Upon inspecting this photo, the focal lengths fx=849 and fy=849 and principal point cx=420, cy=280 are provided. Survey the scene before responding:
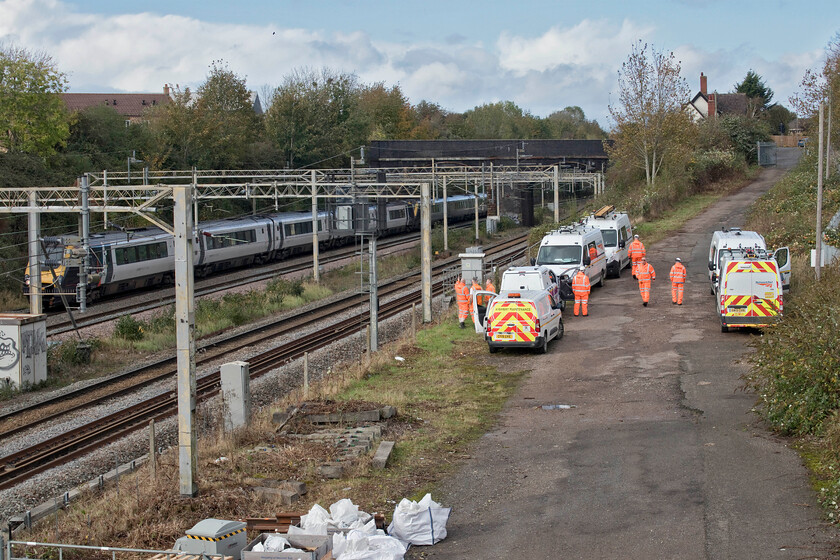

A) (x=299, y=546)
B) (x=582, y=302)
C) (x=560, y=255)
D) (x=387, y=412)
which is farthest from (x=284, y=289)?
(x=299, y=546)

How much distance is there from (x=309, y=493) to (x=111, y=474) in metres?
4.11

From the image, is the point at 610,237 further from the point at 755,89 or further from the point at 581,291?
the point at 755,89

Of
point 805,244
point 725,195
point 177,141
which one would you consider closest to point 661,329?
point 805,244

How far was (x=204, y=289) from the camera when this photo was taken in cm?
3716

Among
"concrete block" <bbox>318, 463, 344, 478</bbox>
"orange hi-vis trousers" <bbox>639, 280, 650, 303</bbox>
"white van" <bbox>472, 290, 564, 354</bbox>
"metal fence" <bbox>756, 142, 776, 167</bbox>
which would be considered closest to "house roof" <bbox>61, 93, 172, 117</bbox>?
"metal fence" <bbox>756, 142, 776, 167</bbox>

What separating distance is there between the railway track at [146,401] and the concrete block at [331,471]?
17.6ft

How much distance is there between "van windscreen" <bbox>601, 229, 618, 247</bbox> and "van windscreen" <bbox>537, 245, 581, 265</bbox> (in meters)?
5.10

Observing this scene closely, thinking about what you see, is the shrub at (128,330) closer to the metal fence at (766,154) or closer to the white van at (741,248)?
the white van at (741,248)

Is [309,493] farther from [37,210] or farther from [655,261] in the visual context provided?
[655,261]

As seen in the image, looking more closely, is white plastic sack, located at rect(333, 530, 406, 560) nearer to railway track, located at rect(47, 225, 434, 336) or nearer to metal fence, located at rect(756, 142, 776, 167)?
railway track, located at rect(47, 225, 434, 336)

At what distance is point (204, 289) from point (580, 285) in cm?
1890

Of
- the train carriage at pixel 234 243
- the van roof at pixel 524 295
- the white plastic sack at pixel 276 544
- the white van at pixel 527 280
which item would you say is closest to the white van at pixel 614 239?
the white van at pixel 527 280

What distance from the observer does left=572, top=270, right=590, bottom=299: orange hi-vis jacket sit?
24531mm

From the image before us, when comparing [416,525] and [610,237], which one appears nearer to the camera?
[416,525]
